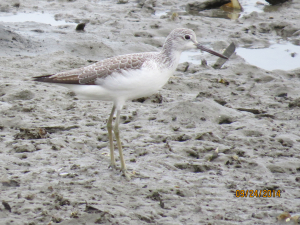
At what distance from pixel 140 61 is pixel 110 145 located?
3.94 feet

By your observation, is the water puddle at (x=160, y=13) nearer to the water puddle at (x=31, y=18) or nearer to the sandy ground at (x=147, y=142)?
the sandy ground at (x=147, y=142)

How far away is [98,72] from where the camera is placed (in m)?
5.66

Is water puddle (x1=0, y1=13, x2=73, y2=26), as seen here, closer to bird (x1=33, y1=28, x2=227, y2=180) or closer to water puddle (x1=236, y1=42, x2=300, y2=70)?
water puddle (x1=236, y1=42, x2=300, y2=70)

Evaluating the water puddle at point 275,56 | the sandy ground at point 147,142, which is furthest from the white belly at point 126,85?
the water puddle at point 275,56

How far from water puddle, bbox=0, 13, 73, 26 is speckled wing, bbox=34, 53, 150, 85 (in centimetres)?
664

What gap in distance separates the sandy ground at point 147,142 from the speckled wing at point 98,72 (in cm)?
96
